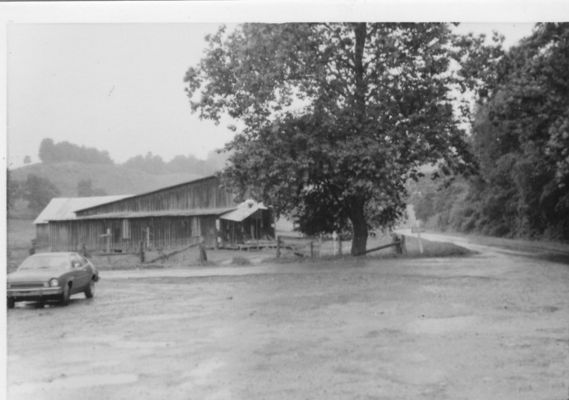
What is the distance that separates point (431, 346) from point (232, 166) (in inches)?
501

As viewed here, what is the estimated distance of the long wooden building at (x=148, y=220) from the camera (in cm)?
1320

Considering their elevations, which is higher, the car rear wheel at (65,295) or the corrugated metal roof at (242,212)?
the corrugated metal roof at (242,212)

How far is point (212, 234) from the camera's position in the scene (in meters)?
25.5

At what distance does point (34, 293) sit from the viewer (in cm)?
1099

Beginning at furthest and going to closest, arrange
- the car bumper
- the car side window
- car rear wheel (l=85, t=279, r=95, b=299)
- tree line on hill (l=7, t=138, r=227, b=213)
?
car rear wheel (l=85, t=279, r=95, b=299), the car side window, the car bumper, tree line on hill (l=7, t=138, r=227, b=213)

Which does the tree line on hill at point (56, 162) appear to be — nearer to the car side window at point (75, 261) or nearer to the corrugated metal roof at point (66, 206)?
the corrugated metal roof at point (66, 206)

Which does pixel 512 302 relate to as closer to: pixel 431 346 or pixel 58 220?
pixel 431 346

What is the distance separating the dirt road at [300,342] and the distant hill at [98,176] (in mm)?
2269

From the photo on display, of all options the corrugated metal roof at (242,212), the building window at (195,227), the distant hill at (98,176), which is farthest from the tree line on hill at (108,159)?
the corrugated metal roof at (242,212)

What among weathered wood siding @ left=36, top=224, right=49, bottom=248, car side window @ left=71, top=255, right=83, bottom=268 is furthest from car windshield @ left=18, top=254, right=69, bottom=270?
weathered wood siding @ left=36, top=224, right=49, bottom=248

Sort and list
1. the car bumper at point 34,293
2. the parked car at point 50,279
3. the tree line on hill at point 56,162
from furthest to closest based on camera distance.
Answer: the parked car at point 50,279, the car bumper at point 34,293, the tree line on hill at point 56,162

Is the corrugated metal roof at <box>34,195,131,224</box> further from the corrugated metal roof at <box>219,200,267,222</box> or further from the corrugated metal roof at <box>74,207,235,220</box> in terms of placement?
the corrugated metal roof at <box>219,200,267,222</box>

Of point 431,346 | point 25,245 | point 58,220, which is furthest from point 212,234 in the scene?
point 431,346

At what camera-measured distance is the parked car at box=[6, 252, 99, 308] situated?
10.9m
